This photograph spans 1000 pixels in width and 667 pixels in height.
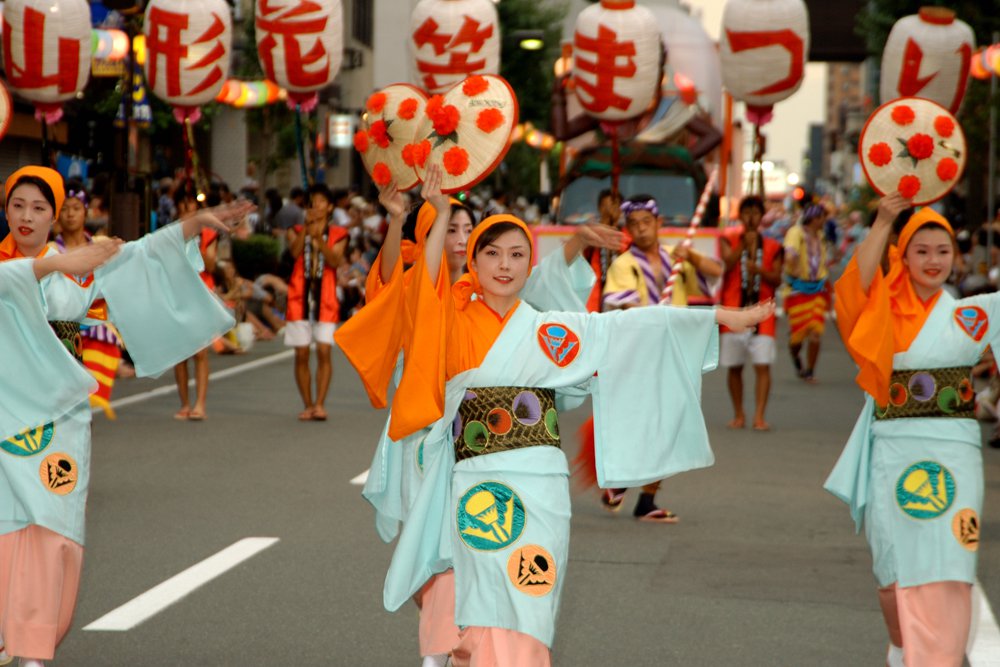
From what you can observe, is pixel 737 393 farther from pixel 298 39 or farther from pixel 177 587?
pixel 177 587

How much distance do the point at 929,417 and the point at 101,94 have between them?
19.7m

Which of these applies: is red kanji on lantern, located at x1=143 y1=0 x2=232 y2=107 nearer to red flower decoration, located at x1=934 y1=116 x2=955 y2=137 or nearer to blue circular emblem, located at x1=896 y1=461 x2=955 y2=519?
red flower decoration, located at x1=934 y1=116 x2=955 y2=137

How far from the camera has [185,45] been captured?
12.8 meters

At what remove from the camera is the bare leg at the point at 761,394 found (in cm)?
1286

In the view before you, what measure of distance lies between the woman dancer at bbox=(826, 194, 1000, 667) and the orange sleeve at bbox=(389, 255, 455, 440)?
1.54 meters

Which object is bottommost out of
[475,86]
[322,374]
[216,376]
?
[216,376]

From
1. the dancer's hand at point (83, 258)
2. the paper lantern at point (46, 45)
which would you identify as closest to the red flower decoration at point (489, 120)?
the dancer's hand at point (83, 258)

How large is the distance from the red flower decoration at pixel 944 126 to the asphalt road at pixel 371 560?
2.01 m

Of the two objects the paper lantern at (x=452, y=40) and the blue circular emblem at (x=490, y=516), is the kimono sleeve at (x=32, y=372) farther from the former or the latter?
the paper lantern at (x=452, y=40)

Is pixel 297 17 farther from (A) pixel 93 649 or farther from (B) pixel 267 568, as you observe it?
(A) pixel 93 649

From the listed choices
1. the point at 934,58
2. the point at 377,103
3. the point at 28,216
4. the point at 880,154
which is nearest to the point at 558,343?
the point at 377,103

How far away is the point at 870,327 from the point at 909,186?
0.52 meters

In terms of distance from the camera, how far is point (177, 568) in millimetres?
7570

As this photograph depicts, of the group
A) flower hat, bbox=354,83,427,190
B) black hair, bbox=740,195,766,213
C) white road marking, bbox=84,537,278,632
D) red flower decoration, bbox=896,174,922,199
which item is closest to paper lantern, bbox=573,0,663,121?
black hair, bbox=740,195,766,213
